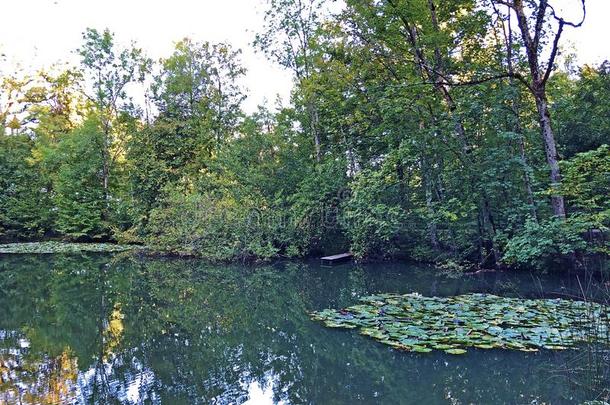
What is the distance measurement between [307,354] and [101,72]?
20004mm

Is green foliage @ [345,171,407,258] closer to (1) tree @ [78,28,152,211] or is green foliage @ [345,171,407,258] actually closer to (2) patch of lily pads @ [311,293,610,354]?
(2) patch of lily pads @ [311,293,610,354]

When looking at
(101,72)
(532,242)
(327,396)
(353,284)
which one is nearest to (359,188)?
(353,284)

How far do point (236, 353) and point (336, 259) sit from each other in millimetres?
7353

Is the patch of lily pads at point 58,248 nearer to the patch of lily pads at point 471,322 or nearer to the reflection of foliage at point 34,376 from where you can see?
the reflection of foliage at point 34,376

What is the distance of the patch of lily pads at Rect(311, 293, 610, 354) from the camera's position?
4309 millimetres

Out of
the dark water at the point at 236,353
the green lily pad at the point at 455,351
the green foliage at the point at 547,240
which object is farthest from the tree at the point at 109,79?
the green lily pad at the point at 455,351

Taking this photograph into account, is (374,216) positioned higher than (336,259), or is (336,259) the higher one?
(374,216)

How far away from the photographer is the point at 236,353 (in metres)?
4.69

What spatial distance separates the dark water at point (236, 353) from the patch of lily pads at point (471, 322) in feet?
0.64

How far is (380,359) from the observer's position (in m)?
4.27

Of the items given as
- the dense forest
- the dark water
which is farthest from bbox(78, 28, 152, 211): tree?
the dark water

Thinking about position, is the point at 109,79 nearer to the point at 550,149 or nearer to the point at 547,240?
the point at 550,149

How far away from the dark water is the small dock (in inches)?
105

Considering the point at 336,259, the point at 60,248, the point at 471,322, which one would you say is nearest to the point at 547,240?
the point at 471,322
